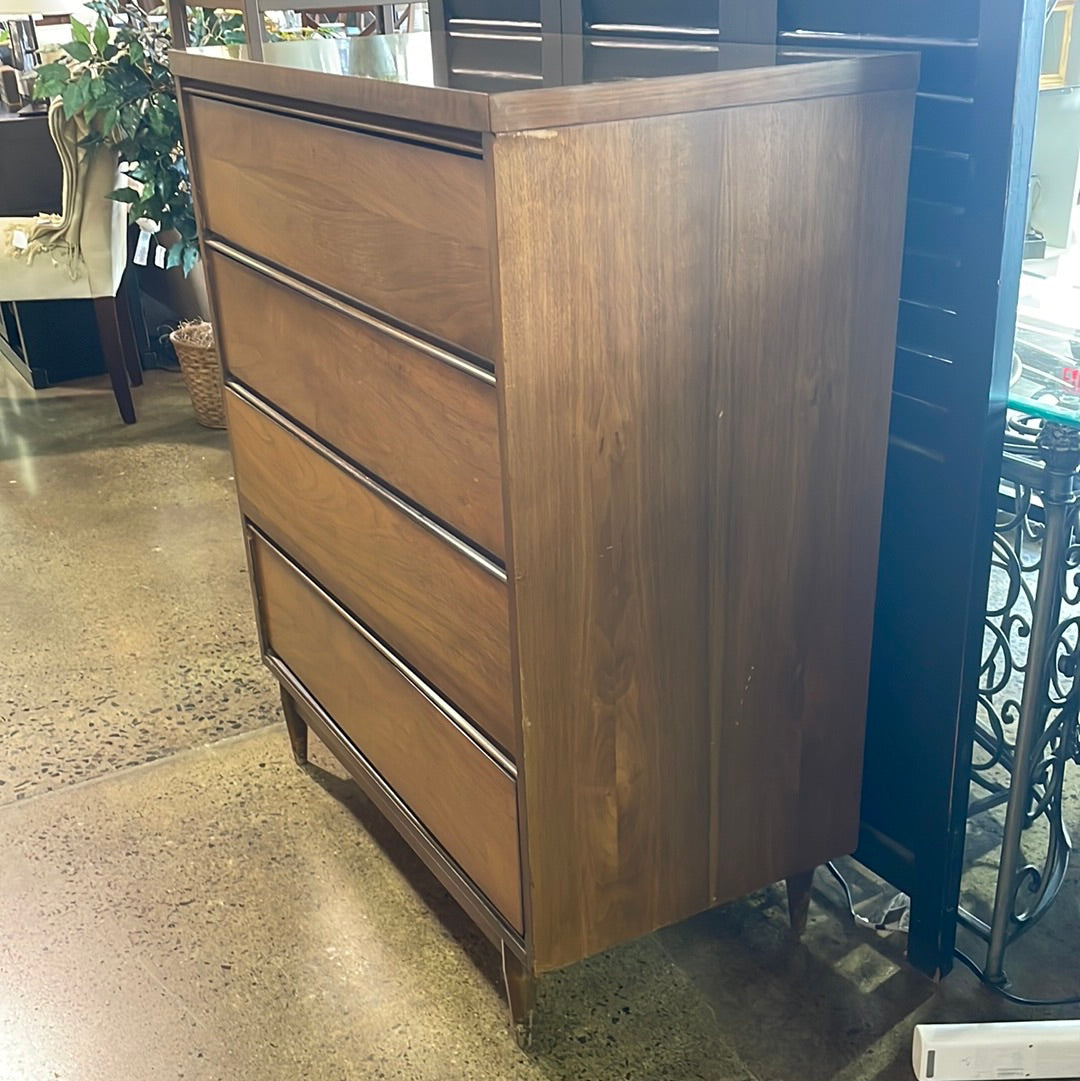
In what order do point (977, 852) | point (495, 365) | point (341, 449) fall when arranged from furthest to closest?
point (977, 852) < point (341, 449) < point (495, 365)

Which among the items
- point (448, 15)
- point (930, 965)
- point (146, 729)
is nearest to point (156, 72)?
point (448, 15)

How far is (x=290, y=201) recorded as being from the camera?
61.6 inches

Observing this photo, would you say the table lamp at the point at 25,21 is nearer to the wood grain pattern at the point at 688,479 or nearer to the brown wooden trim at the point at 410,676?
the brown wooden trim at the point at 410,676

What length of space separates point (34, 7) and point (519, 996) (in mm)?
4023

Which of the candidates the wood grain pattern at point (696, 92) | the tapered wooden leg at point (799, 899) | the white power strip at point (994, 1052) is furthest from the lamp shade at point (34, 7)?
the white power strip at point (994, 1052)

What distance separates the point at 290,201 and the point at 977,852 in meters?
1.38

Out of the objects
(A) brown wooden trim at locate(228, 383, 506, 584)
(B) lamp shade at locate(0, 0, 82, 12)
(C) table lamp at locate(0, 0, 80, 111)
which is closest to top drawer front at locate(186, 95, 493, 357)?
(A) brown wooden trim at locate(228, 383, 506, 584)

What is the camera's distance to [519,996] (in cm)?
157

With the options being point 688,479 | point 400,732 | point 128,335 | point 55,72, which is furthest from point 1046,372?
point 128,335

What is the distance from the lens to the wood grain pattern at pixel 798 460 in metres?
1.27

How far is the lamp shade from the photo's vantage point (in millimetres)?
4258

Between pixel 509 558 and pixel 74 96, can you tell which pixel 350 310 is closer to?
pixel 509 558

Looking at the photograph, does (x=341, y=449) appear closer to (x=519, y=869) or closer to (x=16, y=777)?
(x=519, y=869)

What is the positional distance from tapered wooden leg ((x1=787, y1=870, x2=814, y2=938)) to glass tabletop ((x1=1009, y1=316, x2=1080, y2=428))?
70 cm
